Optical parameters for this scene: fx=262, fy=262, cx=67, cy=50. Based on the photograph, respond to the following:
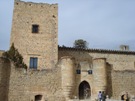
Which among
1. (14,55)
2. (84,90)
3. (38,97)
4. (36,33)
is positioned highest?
(36,33)

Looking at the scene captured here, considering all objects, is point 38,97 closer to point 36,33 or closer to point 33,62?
point 33,62

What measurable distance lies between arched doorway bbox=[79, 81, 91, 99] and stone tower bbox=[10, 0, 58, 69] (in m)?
4.43

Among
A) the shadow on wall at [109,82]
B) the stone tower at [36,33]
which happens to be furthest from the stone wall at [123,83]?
the stone tower at [36,33]

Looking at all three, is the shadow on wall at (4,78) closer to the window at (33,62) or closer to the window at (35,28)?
the window at (33,62)

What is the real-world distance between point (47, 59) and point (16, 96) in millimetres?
6744

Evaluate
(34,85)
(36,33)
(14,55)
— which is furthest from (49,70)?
(36,33)

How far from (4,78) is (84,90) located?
8428mm

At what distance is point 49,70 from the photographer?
2659 cm

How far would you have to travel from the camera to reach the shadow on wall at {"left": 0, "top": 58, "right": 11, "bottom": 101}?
24983 millimetres

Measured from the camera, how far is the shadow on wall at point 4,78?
2498cm

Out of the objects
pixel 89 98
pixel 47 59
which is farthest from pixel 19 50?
pixel 89 98

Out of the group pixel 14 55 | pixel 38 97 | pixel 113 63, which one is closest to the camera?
pixel 38 97

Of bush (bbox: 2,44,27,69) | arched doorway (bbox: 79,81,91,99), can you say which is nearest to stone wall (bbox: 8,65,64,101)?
arched doorway (bbox: 79,81,91,99)

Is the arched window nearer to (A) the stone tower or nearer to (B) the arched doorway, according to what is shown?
(B) the arched doorway
